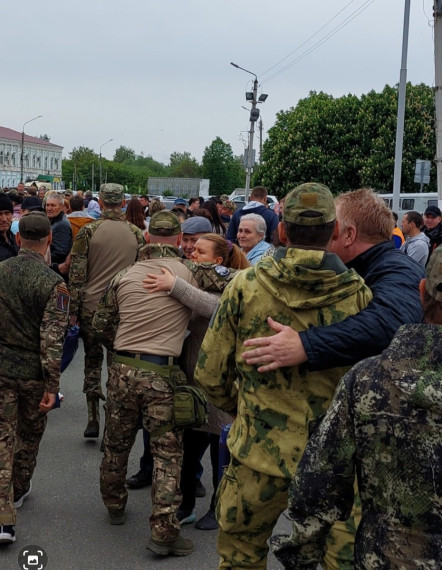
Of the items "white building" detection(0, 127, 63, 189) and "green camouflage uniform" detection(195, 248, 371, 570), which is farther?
"white building" detection(0, 127, 63, 189)

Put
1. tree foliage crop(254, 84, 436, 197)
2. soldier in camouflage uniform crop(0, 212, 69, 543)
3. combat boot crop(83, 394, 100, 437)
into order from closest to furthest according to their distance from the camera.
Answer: soldier in camouflage uniform crop(0, 212, 69, 543) → combat boot crop(83, 394, 100, 437) → tree foliage crop(254, 84, 436, 197)

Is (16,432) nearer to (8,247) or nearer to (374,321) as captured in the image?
(8,247)

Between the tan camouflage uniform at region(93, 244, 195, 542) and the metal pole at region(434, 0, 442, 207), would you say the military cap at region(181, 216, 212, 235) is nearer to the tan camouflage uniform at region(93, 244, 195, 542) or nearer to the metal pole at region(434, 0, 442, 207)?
the tan camouflage uniform at region(93, 244, 195, 542)

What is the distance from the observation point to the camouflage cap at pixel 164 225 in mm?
4727

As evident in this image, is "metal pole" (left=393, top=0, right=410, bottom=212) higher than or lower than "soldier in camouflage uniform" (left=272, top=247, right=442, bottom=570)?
higher

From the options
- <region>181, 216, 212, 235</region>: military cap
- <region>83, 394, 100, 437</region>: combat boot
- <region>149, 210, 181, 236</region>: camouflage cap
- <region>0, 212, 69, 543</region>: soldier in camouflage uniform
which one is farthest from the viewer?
<region>83, 394, 100, 437</region>: combat boot

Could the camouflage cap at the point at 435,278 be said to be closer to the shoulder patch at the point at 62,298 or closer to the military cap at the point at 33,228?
the shoulder patch at the point at 62,298

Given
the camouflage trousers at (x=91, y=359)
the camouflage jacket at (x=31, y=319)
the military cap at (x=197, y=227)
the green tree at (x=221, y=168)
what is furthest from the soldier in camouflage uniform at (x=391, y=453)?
the green tree at (x=221, y=168)

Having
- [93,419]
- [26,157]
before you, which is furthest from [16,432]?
[26,157]

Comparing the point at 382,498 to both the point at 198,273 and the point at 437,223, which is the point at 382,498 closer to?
the point at 198,273

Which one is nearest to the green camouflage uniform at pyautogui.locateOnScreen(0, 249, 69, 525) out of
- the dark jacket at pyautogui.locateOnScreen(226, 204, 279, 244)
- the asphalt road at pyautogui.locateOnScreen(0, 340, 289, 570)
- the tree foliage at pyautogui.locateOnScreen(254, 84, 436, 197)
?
the asphalt road at pyautogui.locateOnScreen(0, 340, 289, 570)

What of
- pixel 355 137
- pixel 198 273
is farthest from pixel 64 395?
pixel 355 137

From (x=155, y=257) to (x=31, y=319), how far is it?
31.7 inches

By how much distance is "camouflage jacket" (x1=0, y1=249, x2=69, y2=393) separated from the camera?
454cm
